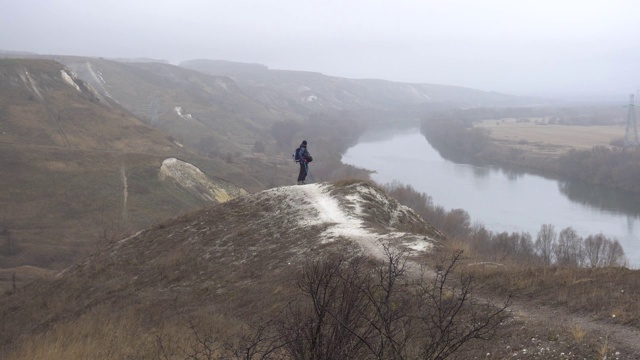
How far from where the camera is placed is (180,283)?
41.2 ft

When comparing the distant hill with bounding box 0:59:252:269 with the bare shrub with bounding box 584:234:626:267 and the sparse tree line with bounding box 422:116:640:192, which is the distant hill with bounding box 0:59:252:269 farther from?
the sparse tree line with bounding box 422:116:640:192

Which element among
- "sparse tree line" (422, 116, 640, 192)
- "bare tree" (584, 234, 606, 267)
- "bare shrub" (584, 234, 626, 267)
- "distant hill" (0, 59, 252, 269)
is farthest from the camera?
"sparse tree line" (422, 116, 640, 192)

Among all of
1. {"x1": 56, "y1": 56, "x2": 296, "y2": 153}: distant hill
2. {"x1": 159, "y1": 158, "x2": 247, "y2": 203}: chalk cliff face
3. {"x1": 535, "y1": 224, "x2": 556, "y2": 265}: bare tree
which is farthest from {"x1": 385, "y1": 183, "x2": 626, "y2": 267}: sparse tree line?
{"x1": 56, "y1": 56, "x2": 296, "y2": 153}: distant hill

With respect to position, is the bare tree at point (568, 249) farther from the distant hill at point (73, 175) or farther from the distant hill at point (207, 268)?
the distant hill at point (73, 175)

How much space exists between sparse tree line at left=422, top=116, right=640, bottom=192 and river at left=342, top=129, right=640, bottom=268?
2.32m

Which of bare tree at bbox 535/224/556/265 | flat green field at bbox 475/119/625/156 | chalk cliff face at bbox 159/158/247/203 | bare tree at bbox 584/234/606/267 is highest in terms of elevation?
flat green field at bbox 475/119/625/156

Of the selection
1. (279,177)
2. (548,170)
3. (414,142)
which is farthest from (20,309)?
(414,142)

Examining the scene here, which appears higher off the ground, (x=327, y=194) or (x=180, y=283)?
(x=327, y=194)

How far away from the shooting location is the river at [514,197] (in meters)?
39.4

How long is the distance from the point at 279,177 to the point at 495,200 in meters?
23.5

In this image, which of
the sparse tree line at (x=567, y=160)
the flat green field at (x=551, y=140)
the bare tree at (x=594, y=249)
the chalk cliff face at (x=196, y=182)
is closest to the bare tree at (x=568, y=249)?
the bare tree at (x=594, y=249)

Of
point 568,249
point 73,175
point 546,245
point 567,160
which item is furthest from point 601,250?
point 567,160

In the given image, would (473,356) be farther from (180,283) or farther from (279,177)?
(279,177)

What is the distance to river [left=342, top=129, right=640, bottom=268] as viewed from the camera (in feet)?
129
